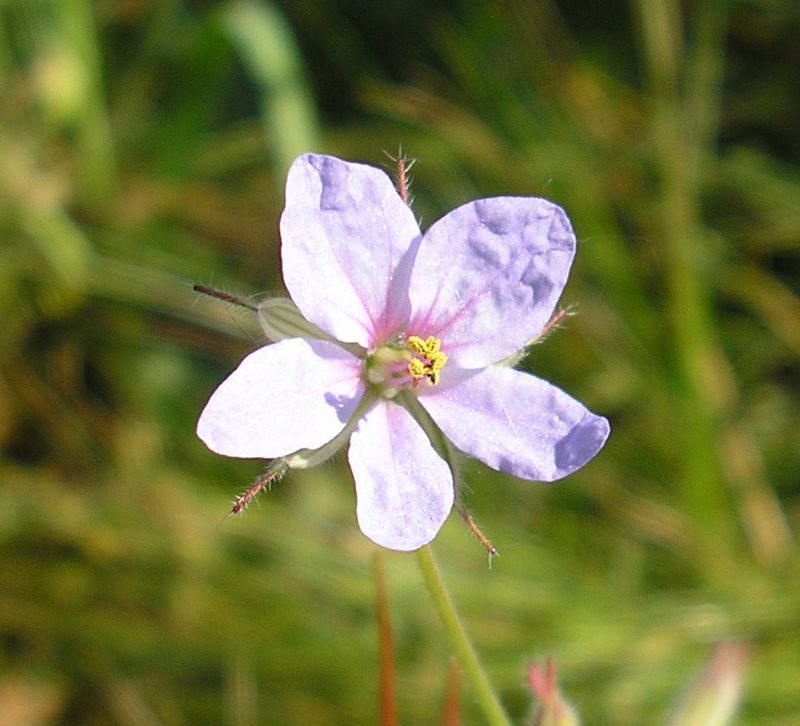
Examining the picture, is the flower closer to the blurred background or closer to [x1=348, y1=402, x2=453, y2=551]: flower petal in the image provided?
[x1=348, y1=402, x2=453, y2=551]: flower petal

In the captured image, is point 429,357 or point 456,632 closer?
point 456,632

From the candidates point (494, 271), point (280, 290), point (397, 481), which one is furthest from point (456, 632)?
point (280, 290)

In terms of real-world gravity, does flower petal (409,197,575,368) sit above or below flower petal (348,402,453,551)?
above

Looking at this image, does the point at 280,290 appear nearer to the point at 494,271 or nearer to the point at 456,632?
the point at 494,271

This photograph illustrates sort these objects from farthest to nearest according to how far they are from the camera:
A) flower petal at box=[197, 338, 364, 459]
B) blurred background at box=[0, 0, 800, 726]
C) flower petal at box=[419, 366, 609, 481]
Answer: blurred background at box=[0, 0, 800, 726], flower petal at box=[419, 366, 609, 481], flower petal at box=[197, 338, 364, 459]

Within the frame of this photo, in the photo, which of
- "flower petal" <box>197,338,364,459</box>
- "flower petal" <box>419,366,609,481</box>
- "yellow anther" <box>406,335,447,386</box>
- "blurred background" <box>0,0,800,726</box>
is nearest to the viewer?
"flower petal" <box>197,338,364,459</box>

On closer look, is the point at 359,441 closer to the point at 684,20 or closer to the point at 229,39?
the point at 229,39

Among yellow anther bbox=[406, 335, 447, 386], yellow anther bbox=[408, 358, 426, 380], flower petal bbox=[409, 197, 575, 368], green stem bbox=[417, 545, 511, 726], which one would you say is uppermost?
flower petal bbox=[409, 197, 575, 368]

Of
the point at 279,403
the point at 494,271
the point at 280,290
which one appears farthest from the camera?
the point at 280,290

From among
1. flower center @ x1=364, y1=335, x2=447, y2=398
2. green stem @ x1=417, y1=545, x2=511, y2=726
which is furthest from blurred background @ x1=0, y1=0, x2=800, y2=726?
flower center @ x1=364, y1=335, x2=447, y2=398
